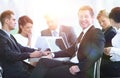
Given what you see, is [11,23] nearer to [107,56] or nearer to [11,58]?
[11,58]

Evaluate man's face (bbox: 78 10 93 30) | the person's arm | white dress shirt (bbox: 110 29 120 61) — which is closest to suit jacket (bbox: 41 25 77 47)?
man's face (bbox: 78 10 93 30)

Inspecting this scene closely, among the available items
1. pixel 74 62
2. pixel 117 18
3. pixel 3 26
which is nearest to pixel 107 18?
pixel 117 18

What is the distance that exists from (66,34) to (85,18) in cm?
24

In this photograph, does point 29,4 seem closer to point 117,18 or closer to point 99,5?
point 99,5

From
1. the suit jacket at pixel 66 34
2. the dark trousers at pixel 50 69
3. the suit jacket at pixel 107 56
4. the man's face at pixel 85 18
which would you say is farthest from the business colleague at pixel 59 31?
the suit jacket at pixel 107 56

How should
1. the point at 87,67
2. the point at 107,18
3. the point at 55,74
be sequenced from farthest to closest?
the point at 107,18, the point at 55,74, the point at 87,67

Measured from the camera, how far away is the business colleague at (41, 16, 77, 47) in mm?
2641

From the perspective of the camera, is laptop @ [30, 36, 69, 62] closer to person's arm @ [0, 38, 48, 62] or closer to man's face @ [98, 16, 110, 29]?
person's arm @ [0, 38, 48, 62]

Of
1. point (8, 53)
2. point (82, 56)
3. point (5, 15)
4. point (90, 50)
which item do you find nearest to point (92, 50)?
point (90, 50)

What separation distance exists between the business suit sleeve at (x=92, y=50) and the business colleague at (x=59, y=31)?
22 centimetres

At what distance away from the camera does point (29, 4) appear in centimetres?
262

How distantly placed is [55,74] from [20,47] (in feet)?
1.43

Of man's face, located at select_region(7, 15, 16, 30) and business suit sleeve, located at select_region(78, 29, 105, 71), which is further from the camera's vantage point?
man's face, located at select_region(7, 15, 16, 30)

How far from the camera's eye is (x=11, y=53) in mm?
2551
